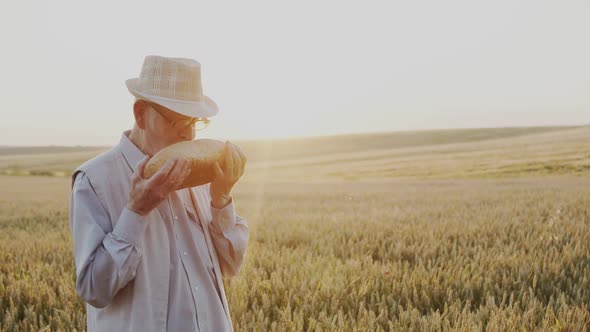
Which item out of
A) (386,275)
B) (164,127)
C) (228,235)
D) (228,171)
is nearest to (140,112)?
(164,127)

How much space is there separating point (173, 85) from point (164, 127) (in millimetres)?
204

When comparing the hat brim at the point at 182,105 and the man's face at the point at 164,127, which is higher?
the hat brim at the point at 182,105

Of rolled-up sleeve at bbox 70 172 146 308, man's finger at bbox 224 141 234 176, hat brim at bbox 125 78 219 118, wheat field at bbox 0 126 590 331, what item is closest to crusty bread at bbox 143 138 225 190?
man's finger at bbox 224 141 234 176

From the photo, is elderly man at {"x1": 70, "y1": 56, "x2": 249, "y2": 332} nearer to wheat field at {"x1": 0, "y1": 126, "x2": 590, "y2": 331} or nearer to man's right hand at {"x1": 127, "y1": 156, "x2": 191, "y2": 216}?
man's right hand at {"x1": 127, "y1": 156, "x2": 191, "y2": 216}

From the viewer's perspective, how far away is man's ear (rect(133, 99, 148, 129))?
7.14 ft

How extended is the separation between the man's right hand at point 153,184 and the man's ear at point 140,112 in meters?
0.31

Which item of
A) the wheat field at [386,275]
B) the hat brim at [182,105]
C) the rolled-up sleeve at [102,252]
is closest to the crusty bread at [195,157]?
the hat brim at [182,105]

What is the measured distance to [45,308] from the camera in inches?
152

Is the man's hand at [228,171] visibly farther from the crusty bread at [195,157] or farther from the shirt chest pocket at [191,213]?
the shirt chest pocket at [191,213]

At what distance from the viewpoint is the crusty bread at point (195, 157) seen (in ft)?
6.59

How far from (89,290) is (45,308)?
225 cm

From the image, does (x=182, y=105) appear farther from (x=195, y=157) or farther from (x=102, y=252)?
(x=102, y=252)

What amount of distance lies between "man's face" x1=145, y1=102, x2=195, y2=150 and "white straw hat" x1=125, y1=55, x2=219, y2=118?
60 millimetres

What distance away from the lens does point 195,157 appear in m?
2.07
